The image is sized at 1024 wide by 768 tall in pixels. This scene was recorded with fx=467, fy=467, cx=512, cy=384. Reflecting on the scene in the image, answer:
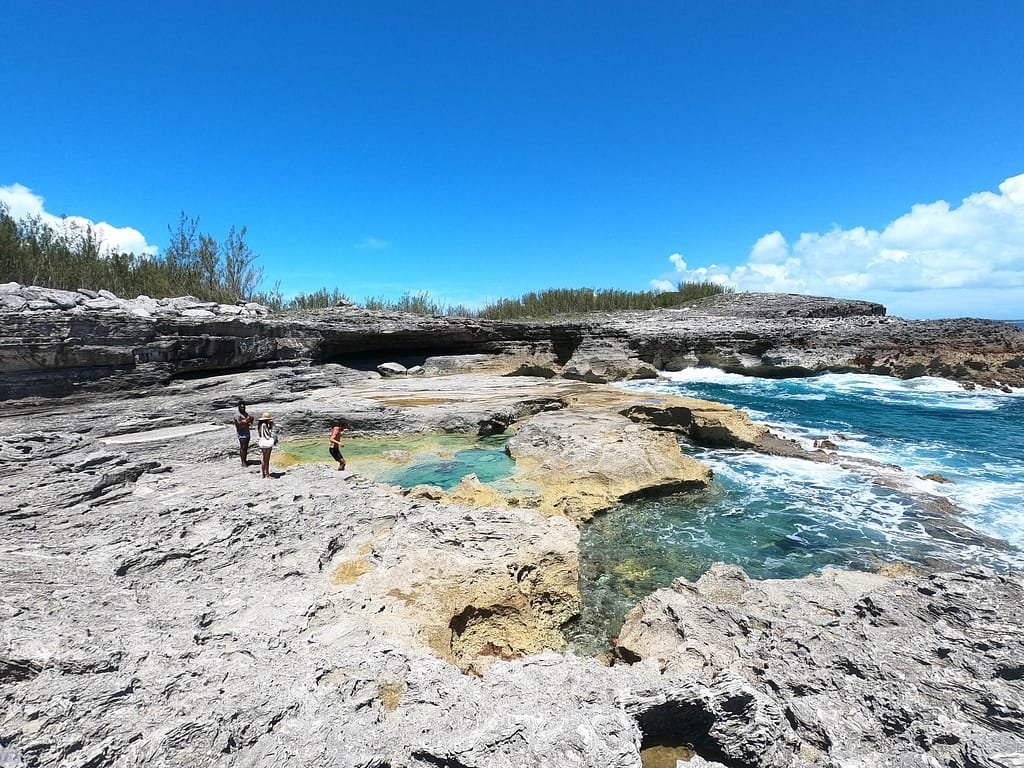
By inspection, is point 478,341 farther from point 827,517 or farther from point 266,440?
point 827,517

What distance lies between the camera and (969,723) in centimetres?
266

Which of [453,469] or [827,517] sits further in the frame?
[453,469]

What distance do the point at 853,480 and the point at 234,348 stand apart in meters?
19.4

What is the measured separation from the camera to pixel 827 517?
8.30m

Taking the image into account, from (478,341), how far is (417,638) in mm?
24502

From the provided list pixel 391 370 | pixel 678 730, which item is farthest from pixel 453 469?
pixel 391 370

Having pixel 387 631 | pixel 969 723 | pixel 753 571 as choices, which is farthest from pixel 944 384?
pixel 387 631

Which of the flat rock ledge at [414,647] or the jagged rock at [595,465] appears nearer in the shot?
the flat rock ledge at [414,647]

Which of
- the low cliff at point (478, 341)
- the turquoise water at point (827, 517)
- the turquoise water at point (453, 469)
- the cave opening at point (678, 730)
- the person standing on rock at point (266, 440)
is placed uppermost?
the low cliff at point (478, 341)

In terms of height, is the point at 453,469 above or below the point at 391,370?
below

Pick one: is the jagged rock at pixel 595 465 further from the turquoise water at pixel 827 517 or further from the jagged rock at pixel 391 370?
the jagged rock at pixel 391 370

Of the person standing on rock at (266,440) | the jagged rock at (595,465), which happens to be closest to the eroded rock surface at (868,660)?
the jagged rock at (595,465)

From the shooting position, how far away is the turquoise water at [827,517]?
21.5 ft

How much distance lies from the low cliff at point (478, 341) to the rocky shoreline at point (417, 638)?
5769mm
